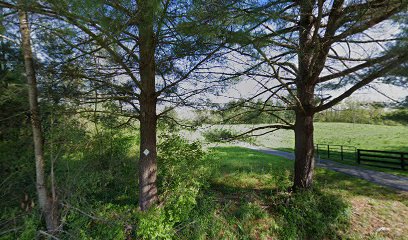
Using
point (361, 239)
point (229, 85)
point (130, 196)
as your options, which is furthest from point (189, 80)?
point (361, 239)

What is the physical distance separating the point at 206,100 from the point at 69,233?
323 centimetres

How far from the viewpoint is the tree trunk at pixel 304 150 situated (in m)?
4.50

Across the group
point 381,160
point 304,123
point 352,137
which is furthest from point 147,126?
point 352,137

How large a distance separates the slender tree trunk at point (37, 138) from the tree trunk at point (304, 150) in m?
4.67

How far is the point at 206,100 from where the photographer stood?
450 cm

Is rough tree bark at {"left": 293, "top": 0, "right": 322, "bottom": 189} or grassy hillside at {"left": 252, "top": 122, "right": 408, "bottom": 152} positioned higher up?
rough tree bark at {"left": 293, "top": 0, "right": 322, "bottom": 189}

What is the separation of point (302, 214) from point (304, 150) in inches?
51.9

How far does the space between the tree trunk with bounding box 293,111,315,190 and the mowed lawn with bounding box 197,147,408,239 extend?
0.97ft

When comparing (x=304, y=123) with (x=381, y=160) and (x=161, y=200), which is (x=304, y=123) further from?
(x=381, y=160)

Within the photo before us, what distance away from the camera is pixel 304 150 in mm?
4562

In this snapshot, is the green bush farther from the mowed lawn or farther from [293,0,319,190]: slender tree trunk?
[293,0,319,190]: slender tree trunk

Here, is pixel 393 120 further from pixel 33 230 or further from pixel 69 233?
pixel 33 230

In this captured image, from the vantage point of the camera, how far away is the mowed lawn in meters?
4.02

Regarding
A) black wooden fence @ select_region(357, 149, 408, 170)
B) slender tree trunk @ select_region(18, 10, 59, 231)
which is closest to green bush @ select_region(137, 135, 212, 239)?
slender tree trunk @ select_region(18, 10, 59, 231)
